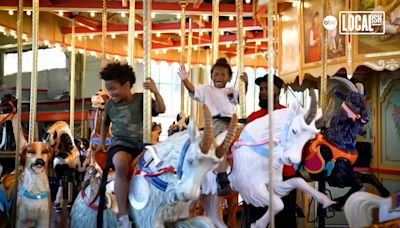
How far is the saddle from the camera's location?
3631 millimetres

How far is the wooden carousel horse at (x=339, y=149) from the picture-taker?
12.0 ft

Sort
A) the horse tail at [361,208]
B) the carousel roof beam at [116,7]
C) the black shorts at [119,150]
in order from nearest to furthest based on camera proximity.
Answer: the black shorts at [119,150], the horse tail at [361,208], the carousel roof beam at [116,7]

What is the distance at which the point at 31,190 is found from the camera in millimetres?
3887

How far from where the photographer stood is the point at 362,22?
6203mm

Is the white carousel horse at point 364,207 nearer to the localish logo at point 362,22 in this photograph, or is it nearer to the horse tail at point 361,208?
the horse tail at point 361,208

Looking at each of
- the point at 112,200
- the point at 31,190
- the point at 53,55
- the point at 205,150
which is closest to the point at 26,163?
the point at 31,190

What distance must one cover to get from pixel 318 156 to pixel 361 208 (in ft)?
1.74

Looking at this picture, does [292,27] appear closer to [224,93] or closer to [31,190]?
[224,93]

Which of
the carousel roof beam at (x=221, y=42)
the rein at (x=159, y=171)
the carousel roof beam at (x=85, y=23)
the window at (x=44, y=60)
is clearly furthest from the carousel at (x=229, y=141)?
the window at (x=44, y=60)

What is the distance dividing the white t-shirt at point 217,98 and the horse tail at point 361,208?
3.50 ft

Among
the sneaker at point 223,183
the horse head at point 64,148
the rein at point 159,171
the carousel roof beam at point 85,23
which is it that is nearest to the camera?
the rein at point 159,171

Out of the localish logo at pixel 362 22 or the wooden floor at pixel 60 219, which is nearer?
the wooden floor at pixel 60 219

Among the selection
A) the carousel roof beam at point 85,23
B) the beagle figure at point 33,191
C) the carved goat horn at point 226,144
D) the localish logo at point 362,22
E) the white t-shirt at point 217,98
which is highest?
the carousel roof beam at point 85,23

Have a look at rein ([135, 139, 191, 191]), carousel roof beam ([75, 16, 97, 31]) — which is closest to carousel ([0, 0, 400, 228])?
rein ([135, 139, 191, 191])
